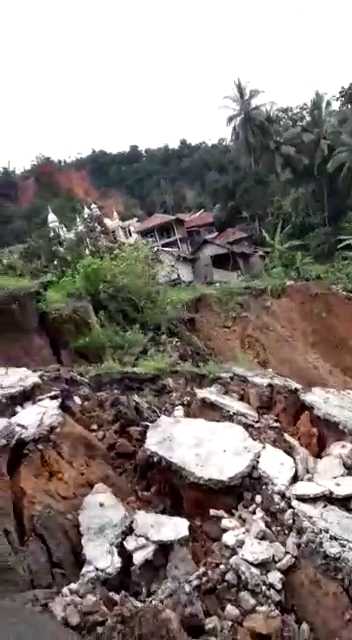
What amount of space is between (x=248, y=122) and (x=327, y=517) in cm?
1930

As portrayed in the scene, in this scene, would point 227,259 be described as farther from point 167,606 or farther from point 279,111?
point 167,606

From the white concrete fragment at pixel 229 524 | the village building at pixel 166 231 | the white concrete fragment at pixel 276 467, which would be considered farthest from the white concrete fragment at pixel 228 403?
the village building at pixel 166 231

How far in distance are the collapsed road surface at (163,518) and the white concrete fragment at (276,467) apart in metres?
0.01

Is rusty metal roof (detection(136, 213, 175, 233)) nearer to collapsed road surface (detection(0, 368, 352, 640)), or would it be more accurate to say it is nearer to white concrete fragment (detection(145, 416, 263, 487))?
collapsed road surface (detection(0, 368, 352, 640))

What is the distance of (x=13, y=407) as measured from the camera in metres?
6.02

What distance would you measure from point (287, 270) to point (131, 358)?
24.4 ft

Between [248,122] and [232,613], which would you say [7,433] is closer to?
[232,613]

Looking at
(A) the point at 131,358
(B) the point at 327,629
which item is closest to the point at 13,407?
(A) the point at 131,358

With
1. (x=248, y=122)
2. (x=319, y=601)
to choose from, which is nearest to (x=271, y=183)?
(x=248, y=122)

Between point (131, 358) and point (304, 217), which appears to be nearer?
point (131, 358)

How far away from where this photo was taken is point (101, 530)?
17.0 feet

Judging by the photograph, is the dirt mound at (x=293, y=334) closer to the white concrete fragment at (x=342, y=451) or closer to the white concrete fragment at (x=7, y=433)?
the white concrete fragment at (x=342, y=451)

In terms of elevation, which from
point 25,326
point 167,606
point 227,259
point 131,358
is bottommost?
point 227,259

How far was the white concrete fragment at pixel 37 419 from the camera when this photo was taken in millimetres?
5641
